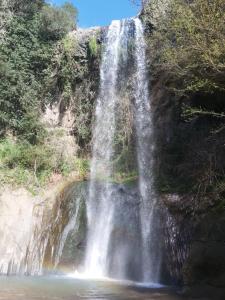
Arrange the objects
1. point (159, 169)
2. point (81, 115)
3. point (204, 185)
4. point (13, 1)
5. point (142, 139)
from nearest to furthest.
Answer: point (204, 185)
point (159, 169)
point (142, 139)
point (81, 115)
point (13, 1)

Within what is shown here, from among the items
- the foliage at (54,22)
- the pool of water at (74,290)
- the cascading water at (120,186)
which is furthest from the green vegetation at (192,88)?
the foliage at (54,22)

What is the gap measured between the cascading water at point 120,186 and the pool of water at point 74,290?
4.53 ft

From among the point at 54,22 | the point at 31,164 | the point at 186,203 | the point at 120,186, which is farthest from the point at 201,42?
the point at 54,22

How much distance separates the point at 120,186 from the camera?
49.5 ft

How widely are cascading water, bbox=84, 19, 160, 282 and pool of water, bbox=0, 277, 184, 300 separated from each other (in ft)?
4.53

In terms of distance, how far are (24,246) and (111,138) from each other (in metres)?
5.79

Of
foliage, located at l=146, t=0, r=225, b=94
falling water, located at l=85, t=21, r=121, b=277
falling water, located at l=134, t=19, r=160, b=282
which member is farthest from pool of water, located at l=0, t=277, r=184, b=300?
foliage, located at l=146, t=0, r=225, b=94

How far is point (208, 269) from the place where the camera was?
9883mm

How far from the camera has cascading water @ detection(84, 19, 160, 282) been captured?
12977mm

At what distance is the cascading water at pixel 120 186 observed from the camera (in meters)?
13.0

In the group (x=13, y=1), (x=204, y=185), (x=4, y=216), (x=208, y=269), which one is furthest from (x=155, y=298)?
(x=13, y=1)

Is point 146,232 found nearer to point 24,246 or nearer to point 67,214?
point 67,214

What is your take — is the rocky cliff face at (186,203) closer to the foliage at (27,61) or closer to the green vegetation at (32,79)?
the green vegetation at (32,79)

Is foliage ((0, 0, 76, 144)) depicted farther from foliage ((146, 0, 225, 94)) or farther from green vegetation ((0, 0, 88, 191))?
foliage ((146, 0, 225, 94))
